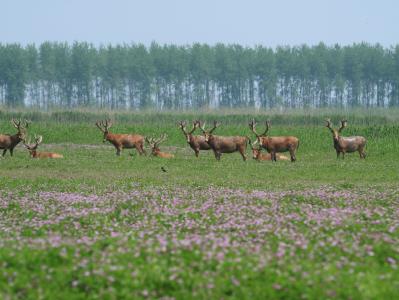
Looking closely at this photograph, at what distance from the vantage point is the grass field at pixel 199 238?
7664 millimetres

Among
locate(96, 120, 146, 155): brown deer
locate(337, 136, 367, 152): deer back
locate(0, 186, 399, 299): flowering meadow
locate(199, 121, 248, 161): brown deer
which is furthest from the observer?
locate(96, 120, 146, 155): brown deer

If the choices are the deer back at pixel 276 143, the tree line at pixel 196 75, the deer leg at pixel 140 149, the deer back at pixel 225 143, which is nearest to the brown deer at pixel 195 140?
the deer back at pixel 225 143

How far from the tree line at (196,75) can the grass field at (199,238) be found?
3860 inches

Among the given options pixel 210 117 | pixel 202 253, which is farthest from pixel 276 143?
pixel 210 117

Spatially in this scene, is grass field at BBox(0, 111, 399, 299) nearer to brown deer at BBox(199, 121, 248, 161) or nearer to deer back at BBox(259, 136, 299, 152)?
deer back at BBox(259, 136, 299, 152)

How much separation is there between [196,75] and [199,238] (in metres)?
115

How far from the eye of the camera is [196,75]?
123000 mm

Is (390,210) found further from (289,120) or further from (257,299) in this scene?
(289,120)

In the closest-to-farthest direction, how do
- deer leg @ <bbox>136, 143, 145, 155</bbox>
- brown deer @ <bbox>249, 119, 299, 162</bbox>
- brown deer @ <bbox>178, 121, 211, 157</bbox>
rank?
brown deer @ <bbox>249, 119, 299, 162</bbox>
brown deer @ <bbox>178, 121, 211, 157</bbox>
deer leg @ <bbox>136, 143, 145, 155</bbox>

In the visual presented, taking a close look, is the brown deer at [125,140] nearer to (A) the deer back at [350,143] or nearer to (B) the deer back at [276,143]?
(B) the deer back at [276,143]

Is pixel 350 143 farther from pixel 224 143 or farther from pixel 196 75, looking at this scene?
pixel 196 75

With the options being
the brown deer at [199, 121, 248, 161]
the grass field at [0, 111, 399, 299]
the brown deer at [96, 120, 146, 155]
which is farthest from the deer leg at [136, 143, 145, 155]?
the grass field at [0, 111, 399, 299]

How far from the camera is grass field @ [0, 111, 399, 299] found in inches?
302

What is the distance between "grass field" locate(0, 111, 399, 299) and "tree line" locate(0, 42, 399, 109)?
98.0m
